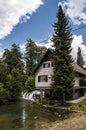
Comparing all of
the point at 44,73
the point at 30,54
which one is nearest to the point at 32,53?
the point at 30,54

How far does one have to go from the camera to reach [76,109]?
29766 mm

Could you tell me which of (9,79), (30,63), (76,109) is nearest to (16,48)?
(30,63)

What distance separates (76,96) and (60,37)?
1252 centimetres

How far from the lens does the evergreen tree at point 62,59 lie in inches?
1341

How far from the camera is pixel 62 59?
34.7m

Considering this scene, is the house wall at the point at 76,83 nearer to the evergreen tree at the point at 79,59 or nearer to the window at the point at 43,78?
the window at the point at 43,78

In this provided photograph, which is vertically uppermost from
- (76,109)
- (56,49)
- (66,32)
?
(66,32)

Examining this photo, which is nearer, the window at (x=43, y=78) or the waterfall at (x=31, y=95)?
the window at (x=43, y=78)

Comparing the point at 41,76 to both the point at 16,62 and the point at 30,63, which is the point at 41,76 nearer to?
the point at 16,62

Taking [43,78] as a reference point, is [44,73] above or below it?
above

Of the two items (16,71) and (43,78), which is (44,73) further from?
(16,71)

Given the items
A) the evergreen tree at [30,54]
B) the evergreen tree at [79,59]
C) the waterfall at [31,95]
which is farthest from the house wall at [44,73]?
the evergreen tree at [79,59]

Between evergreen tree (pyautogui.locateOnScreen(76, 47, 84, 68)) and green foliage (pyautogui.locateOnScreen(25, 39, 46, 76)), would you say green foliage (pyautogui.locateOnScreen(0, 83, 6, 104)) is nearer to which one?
green foliage (pyautogui.locateOnScreen(25, 39, 46, 76))

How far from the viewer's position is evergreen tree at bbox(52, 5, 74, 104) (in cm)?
3406
